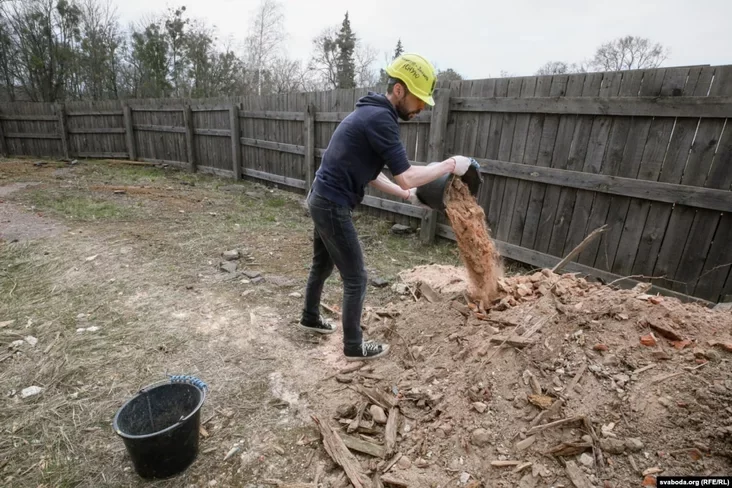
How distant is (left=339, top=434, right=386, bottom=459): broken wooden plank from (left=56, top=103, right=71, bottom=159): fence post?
15.7m

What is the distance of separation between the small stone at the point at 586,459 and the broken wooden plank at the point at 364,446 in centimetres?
96

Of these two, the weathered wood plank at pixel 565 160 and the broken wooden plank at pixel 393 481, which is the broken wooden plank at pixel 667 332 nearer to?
the broken wooden plank at pixel 393 481

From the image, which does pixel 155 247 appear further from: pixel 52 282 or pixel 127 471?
pixel 127 471

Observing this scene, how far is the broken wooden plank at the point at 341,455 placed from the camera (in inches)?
74.3

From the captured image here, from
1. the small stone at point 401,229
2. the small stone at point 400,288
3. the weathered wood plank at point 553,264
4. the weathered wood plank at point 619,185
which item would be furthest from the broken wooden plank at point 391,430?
the small stone at point 401,229

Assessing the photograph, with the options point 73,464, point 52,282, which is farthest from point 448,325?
point 52,282

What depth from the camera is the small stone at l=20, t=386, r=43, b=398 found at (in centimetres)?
243

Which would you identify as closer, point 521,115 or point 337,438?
point 337,438

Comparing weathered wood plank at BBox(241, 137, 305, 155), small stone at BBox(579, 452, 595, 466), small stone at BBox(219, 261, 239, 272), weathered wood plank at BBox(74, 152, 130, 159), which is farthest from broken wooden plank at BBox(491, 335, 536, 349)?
weathered wood plank at BBox(74, 152, 130, 159)

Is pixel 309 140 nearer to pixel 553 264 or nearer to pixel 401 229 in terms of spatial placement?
pixel 401 229

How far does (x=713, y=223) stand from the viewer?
3.35 meters

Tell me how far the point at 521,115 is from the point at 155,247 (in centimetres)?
507

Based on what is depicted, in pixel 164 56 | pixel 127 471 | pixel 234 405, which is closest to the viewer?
pixel 127 471

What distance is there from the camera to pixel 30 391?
2.46m
